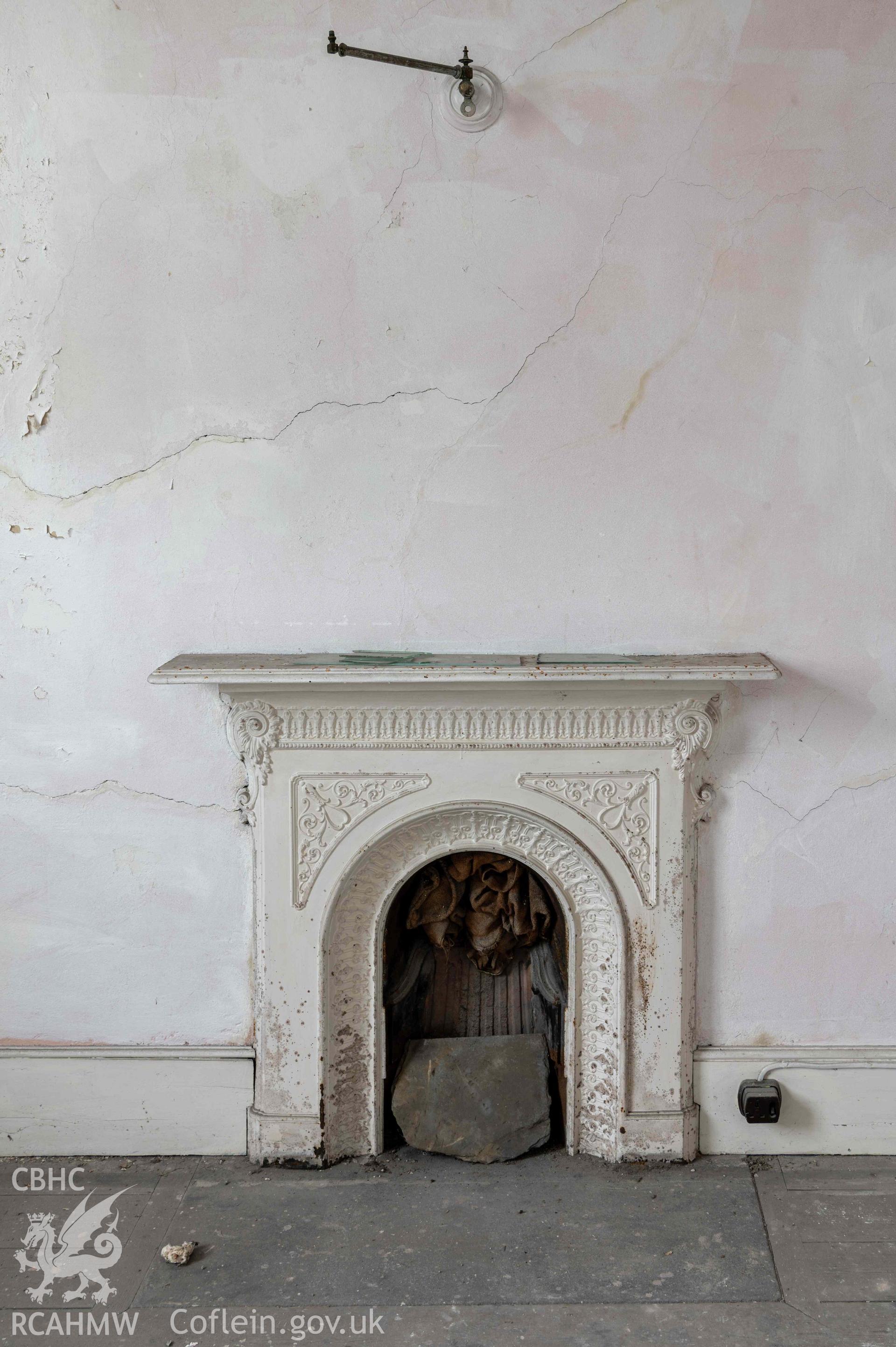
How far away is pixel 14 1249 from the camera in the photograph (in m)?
2.53

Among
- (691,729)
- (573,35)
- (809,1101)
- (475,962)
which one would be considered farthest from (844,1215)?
(573,35)

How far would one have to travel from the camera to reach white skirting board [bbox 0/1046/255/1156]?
286cm

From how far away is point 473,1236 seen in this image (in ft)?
8.45

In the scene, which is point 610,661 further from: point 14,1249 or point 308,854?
point 14,1249

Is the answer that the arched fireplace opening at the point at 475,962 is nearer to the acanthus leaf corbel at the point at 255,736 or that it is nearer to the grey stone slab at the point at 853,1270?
the acanthus leaf corbel at the point at 255,736

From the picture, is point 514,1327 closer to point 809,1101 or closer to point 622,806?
point 809,1101

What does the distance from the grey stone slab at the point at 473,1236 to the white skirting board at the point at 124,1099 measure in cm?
15

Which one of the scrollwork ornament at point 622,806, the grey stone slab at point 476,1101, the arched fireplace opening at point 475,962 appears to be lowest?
the grey stone slab at point 476,1101

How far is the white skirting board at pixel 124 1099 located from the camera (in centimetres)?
286

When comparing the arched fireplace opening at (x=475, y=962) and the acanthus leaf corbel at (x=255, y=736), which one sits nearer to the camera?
the acanthus leaf corbel at (x=255, y=736)

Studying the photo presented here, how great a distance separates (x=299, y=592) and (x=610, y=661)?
86 cm

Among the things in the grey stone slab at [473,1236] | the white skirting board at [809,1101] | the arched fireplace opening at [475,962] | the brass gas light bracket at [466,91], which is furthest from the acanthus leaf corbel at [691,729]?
the brass gas light bracket at [466,91]

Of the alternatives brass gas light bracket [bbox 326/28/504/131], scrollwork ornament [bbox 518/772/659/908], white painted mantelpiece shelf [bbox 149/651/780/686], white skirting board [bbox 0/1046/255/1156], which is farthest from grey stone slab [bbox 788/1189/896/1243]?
brass gas light bracket [bbox 326/28/504/131]

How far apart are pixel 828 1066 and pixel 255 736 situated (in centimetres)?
186
